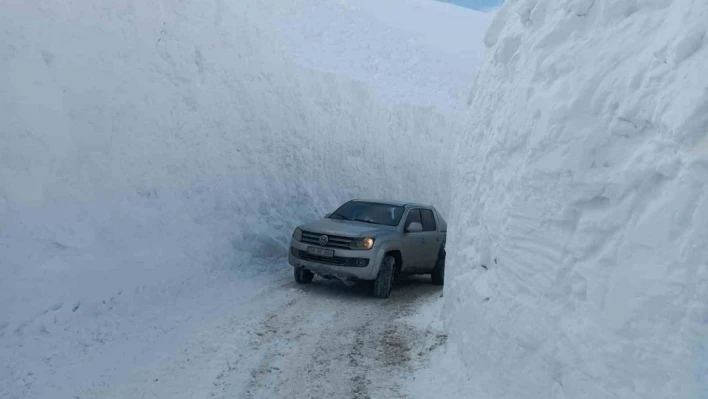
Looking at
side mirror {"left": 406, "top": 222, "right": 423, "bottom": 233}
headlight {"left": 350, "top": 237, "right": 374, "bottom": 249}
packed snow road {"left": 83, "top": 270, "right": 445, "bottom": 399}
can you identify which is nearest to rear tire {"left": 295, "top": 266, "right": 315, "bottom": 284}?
packed snow road {"left": 83, "top": 270, "right": 445, "bottom": 399}

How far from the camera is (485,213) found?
6164 millimetres

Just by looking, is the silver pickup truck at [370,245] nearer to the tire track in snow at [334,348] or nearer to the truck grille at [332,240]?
the truck grille at [332,240]

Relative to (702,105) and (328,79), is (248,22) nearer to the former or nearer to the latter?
(328,79)

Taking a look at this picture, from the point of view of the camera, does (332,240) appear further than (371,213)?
No

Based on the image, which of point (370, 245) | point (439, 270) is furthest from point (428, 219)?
point (370, 245)

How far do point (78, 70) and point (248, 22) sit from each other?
7965mm

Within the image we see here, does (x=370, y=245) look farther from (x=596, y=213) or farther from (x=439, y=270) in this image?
(x=596, y=213)

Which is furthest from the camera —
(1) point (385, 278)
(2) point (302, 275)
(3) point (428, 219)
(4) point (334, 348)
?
(3) point (428, 219)

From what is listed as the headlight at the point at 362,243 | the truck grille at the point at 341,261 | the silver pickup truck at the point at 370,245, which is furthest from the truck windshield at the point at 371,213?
the truck grille at the point at 341,261

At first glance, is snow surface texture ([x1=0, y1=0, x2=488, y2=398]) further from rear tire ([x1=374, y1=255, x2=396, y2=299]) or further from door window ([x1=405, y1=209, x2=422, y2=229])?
door window ([x1=405, y1=209, x2=422, y2=229])

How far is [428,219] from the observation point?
460 inches

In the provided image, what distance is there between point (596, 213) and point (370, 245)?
5.79 meters

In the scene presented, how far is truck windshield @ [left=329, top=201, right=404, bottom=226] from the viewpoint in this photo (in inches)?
421

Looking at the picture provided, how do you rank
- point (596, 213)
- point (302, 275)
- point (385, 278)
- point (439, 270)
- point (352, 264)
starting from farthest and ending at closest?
point (439, 270)
point (302, 275)
point (385, 278)
point (352, 264)
point (596, 213)
